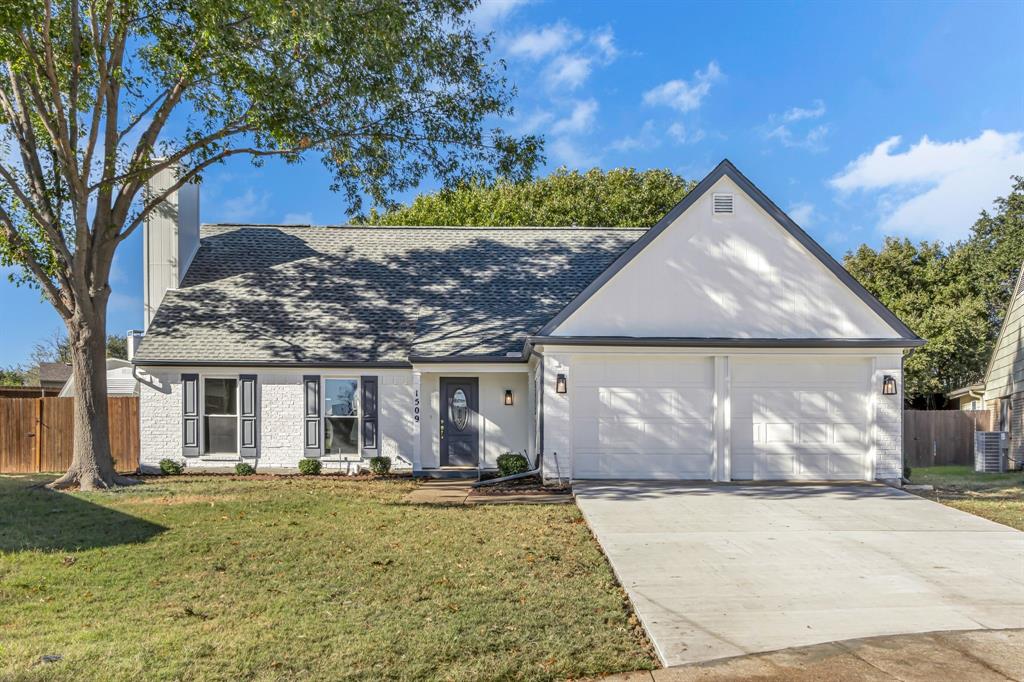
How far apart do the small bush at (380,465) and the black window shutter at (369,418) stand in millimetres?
280

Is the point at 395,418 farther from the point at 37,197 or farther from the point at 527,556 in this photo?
the point at 527,556

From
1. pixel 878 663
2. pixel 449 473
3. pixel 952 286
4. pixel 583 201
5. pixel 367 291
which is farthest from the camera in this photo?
pixel 583 201

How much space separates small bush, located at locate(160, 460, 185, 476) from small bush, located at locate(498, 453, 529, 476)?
713cm

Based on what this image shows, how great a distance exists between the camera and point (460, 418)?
16422 mm

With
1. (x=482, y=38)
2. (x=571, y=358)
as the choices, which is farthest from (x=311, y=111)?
(x=571, y=358)

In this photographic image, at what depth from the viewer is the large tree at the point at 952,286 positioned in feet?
95.5

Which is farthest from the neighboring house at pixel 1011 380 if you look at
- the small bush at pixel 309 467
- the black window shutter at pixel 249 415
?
the black window shutter at pixel 249 415

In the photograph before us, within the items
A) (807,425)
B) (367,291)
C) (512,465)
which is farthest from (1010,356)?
(367,291)

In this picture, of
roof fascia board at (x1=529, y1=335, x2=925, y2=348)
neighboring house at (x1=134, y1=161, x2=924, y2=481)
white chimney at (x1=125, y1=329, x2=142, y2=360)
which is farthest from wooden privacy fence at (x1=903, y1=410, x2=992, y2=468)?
white chimney at (x1=125, y1=329, x2=142, y2=360)

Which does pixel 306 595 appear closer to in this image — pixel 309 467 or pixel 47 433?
pixel 309 467

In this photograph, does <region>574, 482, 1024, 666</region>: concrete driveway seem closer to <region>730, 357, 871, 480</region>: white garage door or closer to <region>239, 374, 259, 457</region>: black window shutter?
<region>730, 357, 871, 480</region>: white garage door

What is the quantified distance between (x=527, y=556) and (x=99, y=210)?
10.9 meters

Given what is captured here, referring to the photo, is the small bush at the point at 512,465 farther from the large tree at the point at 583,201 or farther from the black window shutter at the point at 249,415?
the large tree at the point at 583,201

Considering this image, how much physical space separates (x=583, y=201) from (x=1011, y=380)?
18488mm
